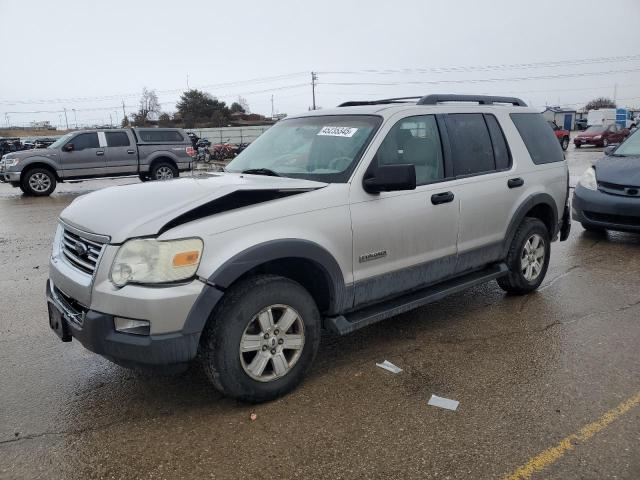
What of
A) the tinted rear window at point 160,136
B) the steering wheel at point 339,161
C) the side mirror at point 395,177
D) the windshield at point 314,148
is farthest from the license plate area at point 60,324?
the tinted rear window at point 160,136

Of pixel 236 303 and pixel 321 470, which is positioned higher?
pixel 236 303

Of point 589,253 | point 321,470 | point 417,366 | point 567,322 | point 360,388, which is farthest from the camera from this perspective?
point 589,253

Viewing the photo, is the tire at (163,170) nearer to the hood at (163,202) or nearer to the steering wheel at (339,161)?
the hood at (163,202)

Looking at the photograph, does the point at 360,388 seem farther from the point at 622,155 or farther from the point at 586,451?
the point at 622,155

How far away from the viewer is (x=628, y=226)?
282 inches

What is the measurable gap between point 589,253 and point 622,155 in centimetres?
199

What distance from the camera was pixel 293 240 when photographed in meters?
3.20

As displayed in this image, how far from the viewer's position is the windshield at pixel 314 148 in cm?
375

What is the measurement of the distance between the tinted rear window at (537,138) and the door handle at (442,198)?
1432mm

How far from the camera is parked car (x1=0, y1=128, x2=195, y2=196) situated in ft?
48.4

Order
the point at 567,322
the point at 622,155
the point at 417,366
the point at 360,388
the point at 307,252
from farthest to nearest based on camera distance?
the point at 622,155, the point at 567,322, the point at 417,366, the point at 360,388, the point at 307,252

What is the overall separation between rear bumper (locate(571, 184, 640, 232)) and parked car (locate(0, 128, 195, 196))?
40.0 feet

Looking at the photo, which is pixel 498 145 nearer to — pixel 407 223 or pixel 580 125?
pixel 407 223

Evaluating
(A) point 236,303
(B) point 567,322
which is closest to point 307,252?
(A) point 236,303
